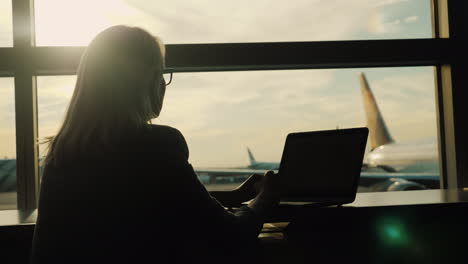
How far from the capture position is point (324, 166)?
58.5 inches

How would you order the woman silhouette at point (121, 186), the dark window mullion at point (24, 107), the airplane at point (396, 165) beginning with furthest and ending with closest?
the airplane at point (396, 165)
the dark window mullion at point (24, 107)
the woman silhouette at point (121, 186)

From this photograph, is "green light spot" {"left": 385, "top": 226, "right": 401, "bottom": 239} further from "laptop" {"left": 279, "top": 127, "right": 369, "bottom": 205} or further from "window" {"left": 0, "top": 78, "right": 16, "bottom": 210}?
"window" {"left": 0, "top": 78, "right": 16, "bottom": 210}

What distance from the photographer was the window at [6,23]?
6.51 ft

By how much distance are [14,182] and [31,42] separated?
62cm

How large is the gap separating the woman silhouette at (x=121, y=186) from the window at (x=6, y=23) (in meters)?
1.35

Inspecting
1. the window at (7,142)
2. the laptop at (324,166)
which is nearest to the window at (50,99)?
the window at (7,142)

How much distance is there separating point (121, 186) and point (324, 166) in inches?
34.1

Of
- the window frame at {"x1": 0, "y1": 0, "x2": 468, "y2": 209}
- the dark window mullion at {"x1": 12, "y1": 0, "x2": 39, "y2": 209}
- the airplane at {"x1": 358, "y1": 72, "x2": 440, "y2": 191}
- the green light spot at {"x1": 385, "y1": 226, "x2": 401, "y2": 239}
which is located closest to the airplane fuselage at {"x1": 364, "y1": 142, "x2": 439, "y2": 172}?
the airplane at {"x1": 358, "y1": 72, "x2": 440, "y2": 191}

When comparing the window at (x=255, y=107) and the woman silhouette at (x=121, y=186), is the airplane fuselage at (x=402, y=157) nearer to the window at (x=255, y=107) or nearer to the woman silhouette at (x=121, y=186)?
the window at (x=255, y=107)

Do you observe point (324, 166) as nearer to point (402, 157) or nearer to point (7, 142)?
point (7, 142)

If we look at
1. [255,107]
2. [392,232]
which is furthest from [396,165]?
[392,232]

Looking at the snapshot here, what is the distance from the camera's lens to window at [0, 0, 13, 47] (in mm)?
1985

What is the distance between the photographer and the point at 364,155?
1.42 m

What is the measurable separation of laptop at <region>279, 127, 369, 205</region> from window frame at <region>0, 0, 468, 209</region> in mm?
617
